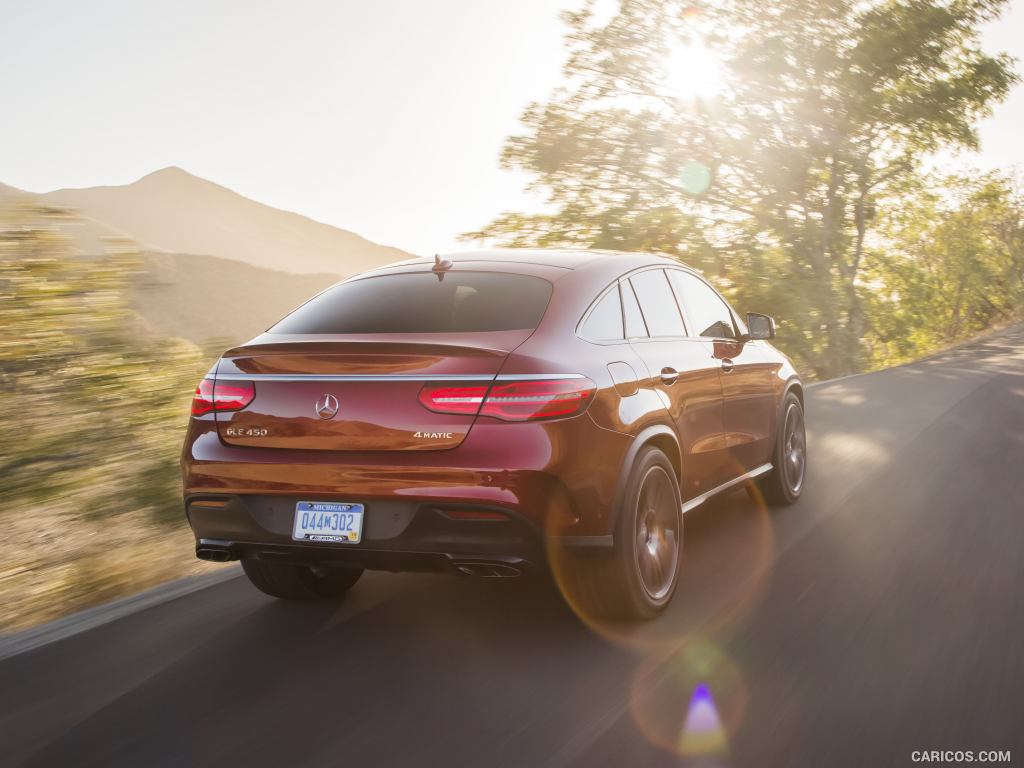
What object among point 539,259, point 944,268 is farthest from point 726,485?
point 944,268

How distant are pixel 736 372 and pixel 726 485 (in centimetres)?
65

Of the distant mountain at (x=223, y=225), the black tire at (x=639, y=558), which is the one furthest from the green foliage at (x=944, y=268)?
the distant mountain at (x=223, y=225)

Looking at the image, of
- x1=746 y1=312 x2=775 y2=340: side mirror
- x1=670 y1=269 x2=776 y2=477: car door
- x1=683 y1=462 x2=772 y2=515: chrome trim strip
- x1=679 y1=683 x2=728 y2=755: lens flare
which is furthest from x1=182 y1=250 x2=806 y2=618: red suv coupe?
x1=746 y1=312 x2=775 y2=340: side mirror

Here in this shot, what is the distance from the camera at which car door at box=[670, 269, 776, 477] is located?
5.47 metres

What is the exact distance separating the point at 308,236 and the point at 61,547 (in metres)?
144

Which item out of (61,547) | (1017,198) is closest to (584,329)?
(61,547)

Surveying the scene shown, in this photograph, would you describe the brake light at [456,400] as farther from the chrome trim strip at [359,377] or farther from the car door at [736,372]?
the car door at [736,372]

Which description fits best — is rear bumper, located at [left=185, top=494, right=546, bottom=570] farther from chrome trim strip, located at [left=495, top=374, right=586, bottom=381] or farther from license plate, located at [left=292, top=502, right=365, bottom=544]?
chrome trim strip, located at [left=495, top=374, right=586, bottom=381]

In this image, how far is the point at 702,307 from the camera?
5.66 m

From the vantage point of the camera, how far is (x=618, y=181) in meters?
22.6

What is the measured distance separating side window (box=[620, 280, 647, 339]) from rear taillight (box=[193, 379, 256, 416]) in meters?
1.67

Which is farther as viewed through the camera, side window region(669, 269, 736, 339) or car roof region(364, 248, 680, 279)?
side window region(669, 269, 736, 339)

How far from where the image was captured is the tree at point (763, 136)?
73.1 ft

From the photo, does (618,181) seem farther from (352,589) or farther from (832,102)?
(352,589)
